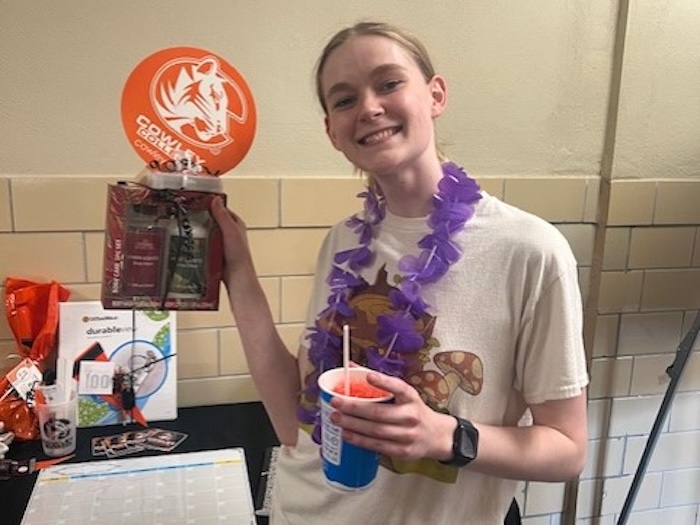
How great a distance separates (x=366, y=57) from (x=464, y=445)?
557 millimetres

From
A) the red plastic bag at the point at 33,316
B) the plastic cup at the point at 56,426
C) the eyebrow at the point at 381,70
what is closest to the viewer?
the eyebrow at the point at 381,70

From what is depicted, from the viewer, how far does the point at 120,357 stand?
1.56 meters

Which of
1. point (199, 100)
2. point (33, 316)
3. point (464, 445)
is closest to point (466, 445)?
point (464, 445)

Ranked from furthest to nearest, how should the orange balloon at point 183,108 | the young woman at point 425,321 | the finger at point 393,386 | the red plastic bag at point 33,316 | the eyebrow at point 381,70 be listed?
the red plastic bag at point 33,316
the orange balloon at point 183,108
the eyebrow at point 381,70
the young woman at point 425,321
the finger at point 393,386

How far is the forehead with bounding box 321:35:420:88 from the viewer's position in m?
1.01

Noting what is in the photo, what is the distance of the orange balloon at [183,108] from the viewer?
112 centimetres

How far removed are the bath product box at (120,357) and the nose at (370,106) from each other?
0.76m

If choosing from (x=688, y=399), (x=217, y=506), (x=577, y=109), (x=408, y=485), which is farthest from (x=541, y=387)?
(x=688, y=399)

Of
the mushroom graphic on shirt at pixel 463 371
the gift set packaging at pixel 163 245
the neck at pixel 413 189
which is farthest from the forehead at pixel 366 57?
the mushroom graphic on shirt at pixel 463 371

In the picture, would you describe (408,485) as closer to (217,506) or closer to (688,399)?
(217,506)

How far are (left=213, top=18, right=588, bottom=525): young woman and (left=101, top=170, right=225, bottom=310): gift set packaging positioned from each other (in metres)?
0.03

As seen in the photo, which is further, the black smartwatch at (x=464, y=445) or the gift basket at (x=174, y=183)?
the gift basket at (x=174, y=183)

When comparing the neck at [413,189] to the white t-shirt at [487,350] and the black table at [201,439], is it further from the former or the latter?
the black table at [201,439]

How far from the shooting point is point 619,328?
195cm
